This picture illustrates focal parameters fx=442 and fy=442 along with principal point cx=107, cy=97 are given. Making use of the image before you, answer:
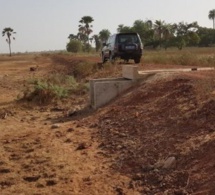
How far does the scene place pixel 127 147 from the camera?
312 inches

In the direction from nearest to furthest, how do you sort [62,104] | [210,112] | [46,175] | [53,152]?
[46,175] → [210,112] → [53,152] → [62,104]

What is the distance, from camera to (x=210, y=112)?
7770 millimetres

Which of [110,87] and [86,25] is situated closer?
[110,87]

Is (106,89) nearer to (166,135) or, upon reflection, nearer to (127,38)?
(166,135)

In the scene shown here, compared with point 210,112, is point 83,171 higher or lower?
lower

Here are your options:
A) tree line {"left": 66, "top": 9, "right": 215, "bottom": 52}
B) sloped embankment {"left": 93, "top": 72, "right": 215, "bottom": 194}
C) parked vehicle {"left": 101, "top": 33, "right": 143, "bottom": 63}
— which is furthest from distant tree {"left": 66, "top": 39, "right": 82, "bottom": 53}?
sloped embankment {"left": 93, "top": 72, "right": 215, "bottom": 194}

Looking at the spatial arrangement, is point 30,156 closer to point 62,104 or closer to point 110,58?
point 62,104

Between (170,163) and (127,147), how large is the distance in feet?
4.89

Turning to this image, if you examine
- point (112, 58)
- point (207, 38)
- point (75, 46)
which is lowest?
point (112, 58)

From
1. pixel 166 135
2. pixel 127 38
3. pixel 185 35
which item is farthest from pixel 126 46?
pixel 185 35

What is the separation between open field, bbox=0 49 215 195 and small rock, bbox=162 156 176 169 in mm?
18

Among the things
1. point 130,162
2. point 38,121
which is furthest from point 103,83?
point 130,162

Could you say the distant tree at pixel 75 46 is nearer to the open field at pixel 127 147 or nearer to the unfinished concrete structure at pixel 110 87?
the unfinished concrete structure at pixel 110 87

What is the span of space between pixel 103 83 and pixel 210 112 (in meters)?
5.54
